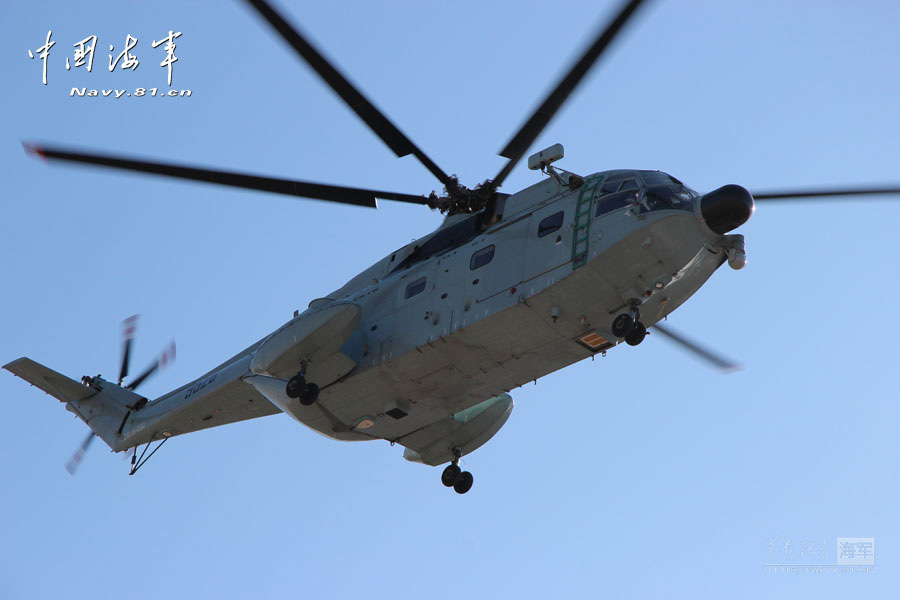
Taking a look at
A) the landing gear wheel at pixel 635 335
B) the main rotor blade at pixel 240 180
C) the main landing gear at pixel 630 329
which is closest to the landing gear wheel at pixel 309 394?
the main rotor blade at pixel 240 180

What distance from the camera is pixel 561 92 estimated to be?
56.4 ft

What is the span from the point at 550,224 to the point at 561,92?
2981mm

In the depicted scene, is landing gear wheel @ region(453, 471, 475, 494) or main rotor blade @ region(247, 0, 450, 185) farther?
landing gear wheel @ region(453, 471, 475, 494)

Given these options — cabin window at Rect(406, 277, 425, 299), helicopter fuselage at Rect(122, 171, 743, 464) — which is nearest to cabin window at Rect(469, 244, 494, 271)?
helicopter fuselage at Rect(122, 171, 743, 464)

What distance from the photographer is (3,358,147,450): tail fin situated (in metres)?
27.1

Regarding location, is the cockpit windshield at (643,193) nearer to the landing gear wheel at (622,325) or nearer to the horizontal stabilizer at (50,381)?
the landing gear wheel at (622,325)

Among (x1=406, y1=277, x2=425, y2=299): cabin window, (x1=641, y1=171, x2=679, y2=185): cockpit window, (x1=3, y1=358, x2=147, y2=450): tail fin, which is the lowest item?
(x1=3, y1=358, x2=147, y2=450): tail fin

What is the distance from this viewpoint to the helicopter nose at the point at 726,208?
18078mm

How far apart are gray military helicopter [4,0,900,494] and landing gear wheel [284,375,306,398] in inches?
1.1

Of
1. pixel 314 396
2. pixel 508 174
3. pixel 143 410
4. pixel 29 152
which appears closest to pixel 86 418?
pixel 143 410

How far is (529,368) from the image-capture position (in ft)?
66.7

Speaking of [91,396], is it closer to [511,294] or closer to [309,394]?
[309,394]

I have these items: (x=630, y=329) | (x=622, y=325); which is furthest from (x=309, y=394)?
(x=630, y=329)

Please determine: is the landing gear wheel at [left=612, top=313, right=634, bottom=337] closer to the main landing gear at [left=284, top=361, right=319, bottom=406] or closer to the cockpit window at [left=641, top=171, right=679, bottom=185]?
the cockpit window at [left=641, top=171, right=679, bottom=185]
